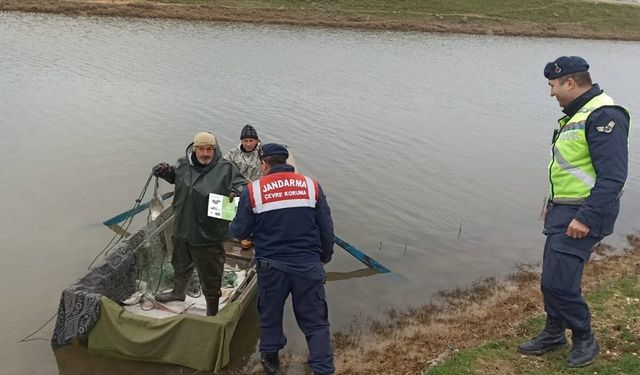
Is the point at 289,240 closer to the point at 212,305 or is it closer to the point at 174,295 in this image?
the point at 212,305

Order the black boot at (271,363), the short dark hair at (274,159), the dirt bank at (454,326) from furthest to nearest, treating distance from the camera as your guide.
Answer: the dirt bank at (454,326)
the black boot at (271,363)
the short dark hair at (274,159)

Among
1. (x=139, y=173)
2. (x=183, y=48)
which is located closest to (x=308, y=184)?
(x=139, y=173)

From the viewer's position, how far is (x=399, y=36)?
41594mm

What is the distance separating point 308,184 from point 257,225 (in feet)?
2.02

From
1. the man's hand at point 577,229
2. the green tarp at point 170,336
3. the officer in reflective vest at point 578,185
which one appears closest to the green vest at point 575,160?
the officer in reflective vest at point 578,185

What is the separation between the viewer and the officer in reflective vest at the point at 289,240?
4.69 metres

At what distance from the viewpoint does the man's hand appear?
4.25m

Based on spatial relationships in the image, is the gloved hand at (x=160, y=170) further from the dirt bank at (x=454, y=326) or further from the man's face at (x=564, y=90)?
the man's face at (x=564, y=90)

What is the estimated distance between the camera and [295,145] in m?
14.7

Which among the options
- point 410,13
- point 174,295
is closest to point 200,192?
point 174,295

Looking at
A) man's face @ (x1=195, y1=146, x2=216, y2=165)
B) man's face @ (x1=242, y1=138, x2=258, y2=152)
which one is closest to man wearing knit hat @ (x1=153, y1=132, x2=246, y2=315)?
man's face @ (x1=195, y1=146, x2=216, y2=165)

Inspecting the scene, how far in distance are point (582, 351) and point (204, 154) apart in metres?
4.25

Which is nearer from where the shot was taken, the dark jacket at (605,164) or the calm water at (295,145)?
the dark jacket at (605,164)

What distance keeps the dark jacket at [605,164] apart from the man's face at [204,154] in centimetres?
363
